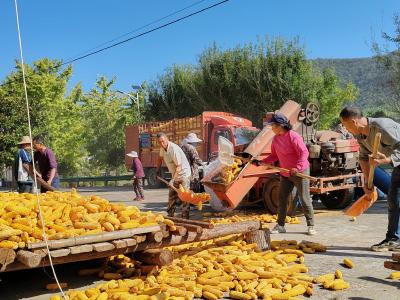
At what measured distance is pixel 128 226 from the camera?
4730 millimetres

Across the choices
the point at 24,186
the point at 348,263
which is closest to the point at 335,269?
the point at 348,263

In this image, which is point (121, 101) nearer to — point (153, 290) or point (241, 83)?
point (241, 83)

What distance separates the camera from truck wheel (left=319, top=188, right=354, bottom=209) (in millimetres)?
10695

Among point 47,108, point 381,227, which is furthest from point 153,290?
point 47,108

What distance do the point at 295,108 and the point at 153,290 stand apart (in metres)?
7.12

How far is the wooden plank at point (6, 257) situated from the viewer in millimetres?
3895

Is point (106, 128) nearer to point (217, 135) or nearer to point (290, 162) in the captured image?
point (217, 135)

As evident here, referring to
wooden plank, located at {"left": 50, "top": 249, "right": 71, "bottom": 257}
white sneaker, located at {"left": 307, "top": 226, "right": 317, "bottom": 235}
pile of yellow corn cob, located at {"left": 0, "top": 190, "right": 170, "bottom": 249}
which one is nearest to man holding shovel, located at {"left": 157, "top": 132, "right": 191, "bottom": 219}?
white sneaker, located at {"left": 307, "top": 226, "right": 317, "bottom": 235}

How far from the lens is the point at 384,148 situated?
5754 millimetres

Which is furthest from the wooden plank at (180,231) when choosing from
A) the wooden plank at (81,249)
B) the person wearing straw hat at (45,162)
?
the person wearing straw hat at (45,162)

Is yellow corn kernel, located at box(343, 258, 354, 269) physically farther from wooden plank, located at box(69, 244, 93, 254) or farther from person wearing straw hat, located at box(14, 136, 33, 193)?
person wearing straw hat, located at box(14, 136, 33, 193)

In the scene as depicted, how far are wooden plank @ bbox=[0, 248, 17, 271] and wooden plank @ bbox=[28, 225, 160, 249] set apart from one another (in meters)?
0.17

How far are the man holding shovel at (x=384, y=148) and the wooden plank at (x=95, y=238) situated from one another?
2.89 m

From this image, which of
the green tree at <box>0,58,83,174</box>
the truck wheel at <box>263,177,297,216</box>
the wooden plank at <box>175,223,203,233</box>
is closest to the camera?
the wooden plank at <box>175,223,203,233</box>
